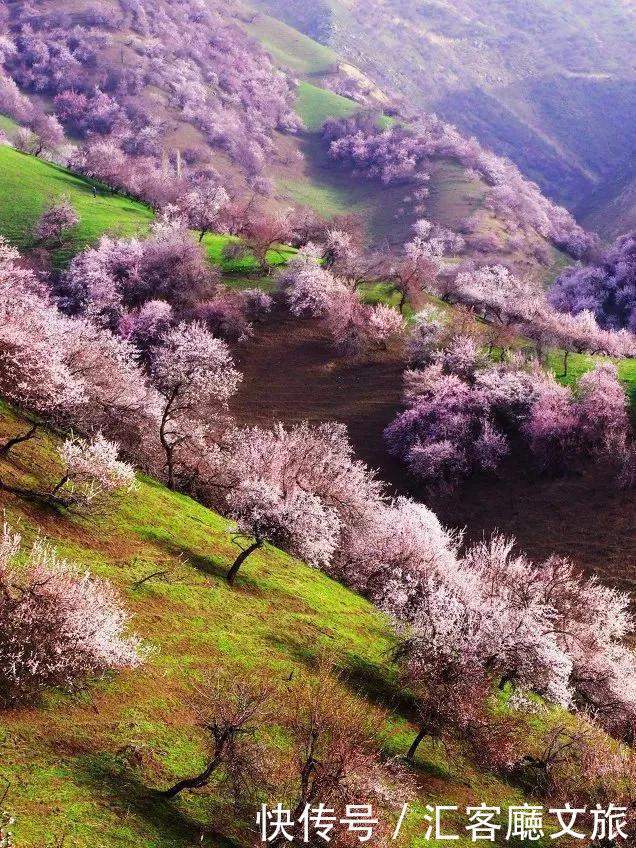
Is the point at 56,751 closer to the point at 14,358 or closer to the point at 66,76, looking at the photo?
the point at 14,358

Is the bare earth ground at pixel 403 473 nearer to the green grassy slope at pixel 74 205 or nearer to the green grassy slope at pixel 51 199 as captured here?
the green grassy slope at pixel 74 205

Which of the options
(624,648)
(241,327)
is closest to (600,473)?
(624,648)

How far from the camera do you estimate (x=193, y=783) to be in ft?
49.7

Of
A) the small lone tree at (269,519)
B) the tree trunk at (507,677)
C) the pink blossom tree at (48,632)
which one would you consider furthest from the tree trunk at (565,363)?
the pink blossom tree at (48,632)

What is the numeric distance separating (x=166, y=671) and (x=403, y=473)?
123 ft

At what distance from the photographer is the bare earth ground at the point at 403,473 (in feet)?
153

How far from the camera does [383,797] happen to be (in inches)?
565

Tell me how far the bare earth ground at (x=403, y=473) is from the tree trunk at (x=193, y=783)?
119ft

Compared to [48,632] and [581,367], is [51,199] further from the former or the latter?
[48,632]

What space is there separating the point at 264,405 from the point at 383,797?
49.4 meters

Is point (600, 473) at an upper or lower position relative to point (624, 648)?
upper

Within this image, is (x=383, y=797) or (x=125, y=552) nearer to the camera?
(x=383, y=797)

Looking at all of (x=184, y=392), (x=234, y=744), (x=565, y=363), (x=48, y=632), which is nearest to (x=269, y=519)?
(x=48, y=632)

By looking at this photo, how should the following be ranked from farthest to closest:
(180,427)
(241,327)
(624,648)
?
(241,327) → (180,427) → (624,648)
